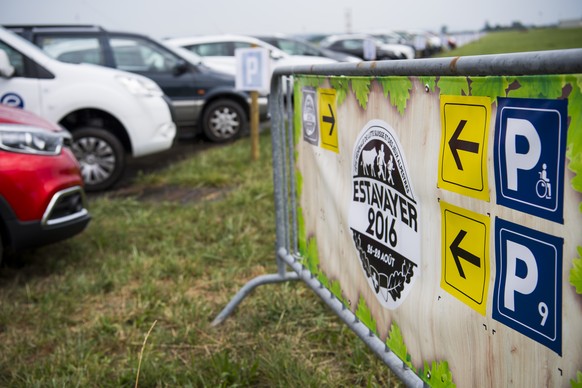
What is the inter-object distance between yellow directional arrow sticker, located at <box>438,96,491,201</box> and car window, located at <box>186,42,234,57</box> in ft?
35.1

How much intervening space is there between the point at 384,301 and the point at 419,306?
0.24 meters

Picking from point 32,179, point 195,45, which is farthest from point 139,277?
point 195,45

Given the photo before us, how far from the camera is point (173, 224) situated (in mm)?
5254

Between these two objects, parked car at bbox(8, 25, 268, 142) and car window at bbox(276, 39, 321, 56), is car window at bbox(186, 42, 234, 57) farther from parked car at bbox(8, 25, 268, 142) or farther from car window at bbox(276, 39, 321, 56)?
car window at bbox(276, 39, 321, 56)

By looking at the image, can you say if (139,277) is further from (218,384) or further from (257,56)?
(257,56)

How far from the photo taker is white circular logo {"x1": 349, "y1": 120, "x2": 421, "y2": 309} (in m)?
1.94

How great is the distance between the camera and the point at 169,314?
354cm

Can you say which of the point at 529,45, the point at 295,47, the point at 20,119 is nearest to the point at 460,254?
the point at 20,119

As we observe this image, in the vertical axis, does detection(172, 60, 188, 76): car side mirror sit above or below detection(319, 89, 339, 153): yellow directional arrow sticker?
above

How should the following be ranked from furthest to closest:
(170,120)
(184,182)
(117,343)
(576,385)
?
(170,120), (184,182), (117,343), (576,385)

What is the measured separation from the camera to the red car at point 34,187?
12.9 ft

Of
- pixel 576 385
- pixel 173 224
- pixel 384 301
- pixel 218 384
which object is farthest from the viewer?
pixel 173 224

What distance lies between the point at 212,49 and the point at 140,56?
3319 mm

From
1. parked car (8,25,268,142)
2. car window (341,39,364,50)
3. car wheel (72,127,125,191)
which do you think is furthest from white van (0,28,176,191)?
car window (341,39,364,50)
